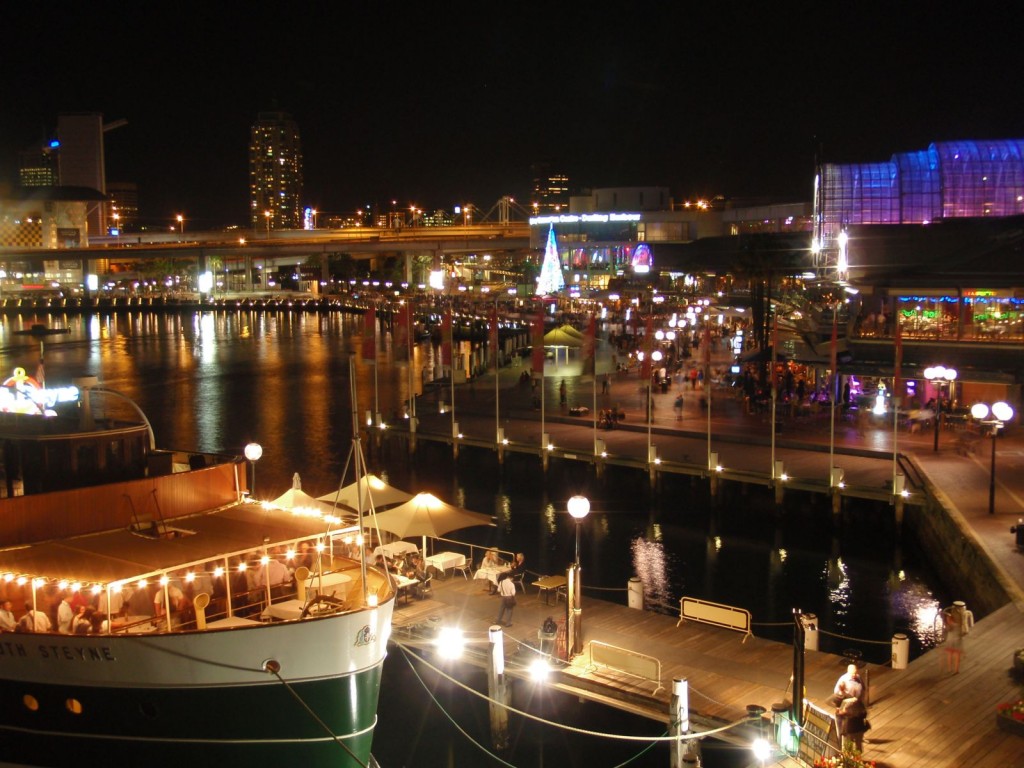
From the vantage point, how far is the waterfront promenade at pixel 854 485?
14.2 meters

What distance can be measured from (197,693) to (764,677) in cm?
850

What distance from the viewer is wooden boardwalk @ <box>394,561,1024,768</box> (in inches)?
533

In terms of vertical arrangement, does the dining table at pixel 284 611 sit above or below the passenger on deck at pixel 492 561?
above

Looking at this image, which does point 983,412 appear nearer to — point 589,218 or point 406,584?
point 406,584

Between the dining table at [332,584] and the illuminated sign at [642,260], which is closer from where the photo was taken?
the dining table at [332,584]

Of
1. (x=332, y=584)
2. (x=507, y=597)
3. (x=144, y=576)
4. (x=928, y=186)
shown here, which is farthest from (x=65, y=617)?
(x=928, y=186)

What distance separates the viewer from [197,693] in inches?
526

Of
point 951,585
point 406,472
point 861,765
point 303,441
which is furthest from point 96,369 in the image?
point 861,765

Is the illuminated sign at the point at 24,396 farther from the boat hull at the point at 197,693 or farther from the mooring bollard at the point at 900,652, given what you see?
the mooring bollard at the point at 900,652

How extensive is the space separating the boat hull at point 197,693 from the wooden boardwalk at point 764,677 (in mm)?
3959

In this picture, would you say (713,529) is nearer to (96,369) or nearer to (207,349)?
(96,369)

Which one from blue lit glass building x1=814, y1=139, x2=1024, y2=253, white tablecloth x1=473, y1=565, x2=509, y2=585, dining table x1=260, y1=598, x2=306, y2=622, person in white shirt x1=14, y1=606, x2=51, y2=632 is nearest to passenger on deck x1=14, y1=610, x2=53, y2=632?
person in white shirt x1=14, y1=606, x2=51, y2=632

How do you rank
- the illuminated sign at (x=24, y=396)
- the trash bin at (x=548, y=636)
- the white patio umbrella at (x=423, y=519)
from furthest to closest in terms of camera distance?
the illuminated sign at (x=24, y=396)
the white patio umbrella at (x=423, y=519)
the trash bin at (x=548, y=636)

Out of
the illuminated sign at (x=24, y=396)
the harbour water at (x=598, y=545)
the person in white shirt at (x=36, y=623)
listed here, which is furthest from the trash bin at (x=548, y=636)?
the illuminated sign at (x=24, y=396)
